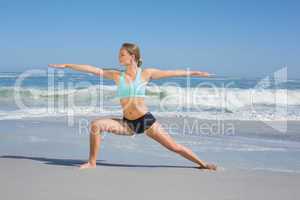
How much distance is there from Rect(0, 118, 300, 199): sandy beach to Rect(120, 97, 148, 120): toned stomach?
2.05ft

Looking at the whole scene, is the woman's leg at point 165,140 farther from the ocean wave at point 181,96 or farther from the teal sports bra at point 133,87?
the ocean wave at point 181,96

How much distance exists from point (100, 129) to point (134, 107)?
1.46ft

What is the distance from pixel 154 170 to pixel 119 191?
3.28 ft

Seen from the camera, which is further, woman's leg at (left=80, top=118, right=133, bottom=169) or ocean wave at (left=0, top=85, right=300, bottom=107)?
ocean wave at (left=0, top=85, right=300, bottom=107)

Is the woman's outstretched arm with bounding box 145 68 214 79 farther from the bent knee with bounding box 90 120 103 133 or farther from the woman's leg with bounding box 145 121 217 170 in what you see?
the bent knee with bounding box 90 120 103 133

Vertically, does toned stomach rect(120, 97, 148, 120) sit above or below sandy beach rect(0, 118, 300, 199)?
above

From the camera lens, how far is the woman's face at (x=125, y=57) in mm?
4711

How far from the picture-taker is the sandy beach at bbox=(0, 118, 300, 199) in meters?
3.86

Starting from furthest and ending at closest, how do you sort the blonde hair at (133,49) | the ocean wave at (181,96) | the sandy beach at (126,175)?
the ocean wave at (181,96) → the blonde hair at (133,49) → the sandy beach at (126,175)

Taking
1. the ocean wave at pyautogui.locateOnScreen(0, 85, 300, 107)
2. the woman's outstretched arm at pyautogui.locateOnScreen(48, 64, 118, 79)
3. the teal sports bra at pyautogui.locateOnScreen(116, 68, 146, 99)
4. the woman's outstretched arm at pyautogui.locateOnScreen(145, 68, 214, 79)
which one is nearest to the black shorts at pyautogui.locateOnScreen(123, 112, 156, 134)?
the teal sports bra at pyautogui.locateOnScreen(116, 68, 146, 99)

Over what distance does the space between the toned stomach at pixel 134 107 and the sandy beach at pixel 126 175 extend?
626mm

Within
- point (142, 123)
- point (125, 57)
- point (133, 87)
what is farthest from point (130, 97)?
point (125, 57)

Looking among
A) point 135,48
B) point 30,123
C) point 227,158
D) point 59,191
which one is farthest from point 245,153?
point 30,123

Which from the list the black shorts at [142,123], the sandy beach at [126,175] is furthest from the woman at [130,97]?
the sandy beach at [126,175]
